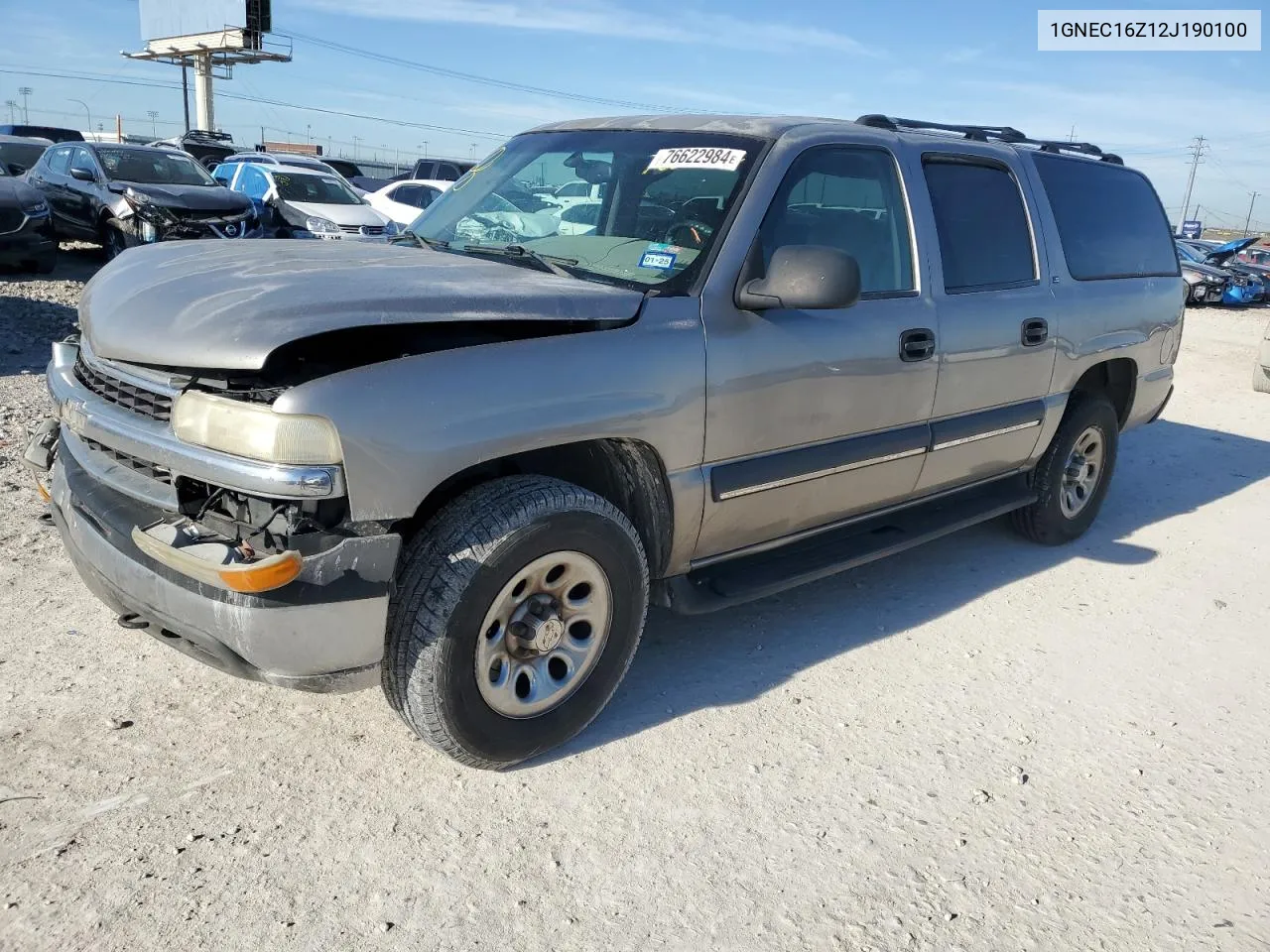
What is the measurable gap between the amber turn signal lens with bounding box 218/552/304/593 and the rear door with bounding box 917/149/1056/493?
2.70 m

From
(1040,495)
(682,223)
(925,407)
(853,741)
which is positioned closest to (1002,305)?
(925,407)

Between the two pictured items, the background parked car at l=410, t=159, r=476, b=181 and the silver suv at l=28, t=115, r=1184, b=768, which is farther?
the background parked car at l=410, t=159, r=476, b=181

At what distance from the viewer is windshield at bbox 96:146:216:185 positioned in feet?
43.0

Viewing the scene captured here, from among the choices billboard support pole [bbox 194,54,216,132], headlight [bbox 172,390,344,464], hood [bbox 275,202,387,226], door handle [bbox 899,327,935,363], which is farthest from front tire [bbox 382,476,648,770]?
billboard support pole [bbox 194,54,216,132]

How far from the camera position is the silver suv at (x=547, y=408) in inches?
98.7

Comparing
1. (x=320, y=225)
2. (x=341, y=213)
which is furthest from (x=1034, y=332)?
(x=341, y=213)

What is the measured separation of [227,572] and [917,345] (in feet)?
8.74

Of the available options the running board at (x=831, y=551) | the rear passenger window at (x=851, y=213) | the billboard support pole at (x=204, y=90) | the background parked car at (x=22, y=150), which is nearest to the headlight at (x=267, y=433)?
the running board at (x=831, y=551)

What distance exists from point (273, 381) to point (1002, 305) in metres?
3.15

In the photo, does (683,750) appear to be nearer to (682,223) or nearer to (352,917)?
(352,917)

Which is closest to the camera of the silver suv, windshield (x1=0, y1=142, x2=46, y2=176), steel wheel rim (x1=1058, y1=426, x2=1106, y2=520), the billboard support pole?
the silver suv

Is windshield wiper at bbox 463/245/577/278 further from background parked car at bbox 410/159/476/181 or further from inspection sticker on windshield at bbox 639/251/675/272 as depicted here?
background parked car at bbox 410/159/476/181

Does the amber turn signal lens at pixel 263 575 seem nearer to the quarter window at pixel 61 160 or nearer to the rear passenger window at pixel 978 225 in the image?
the rear passenger window at pixel 978 225

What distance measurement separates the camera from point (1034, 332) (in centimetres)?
453
